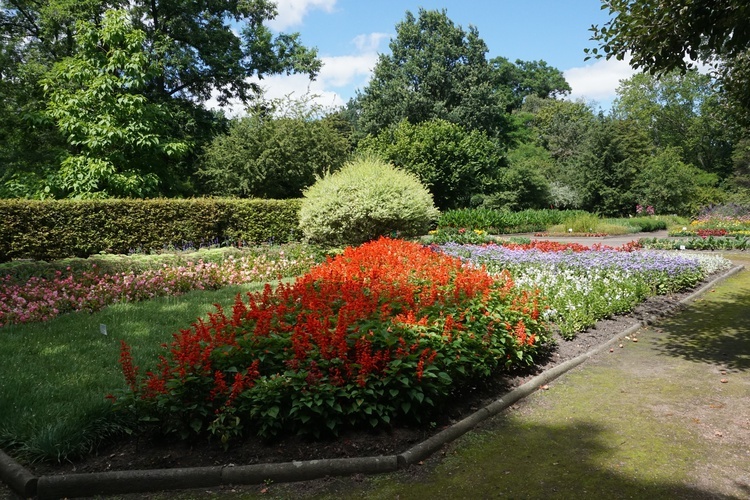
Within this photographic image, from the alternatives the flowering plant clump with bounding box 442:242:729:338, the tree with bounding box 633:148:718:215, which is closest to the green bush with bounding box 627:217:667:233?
the tree with bounding box 633:148:718:215

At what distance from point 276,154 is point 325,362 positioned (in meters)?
16.8

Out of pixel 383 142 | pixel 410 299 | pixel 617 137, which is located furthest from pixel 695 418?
pixel 617 137

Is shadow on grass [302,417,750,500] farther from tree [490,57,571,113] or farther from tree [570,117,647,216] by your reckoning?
tree [490,57,571,113]

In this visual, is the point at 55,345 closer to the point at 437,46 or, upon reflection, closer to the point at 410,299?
the point at 410,299

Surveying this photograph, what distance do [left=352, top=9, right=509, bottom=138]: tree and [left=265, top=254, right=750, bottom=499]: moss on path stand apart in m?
31.0

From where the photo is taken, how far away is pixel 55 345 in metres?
5.62

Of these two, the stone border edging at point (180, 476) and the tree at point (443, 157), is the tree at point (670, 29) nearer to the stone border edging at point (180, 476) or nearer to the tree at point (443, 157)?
the stone border edging at point (180, 476)

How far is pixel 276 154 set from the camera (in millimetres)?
19469

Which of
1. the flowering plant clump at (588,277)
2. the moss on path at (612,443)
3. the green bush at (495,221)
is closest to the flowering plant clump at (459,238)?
the flowering plant clump at (588,277)

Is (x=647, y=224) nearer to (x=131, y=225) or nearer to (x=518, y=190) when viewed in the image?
(x=518, y=190)

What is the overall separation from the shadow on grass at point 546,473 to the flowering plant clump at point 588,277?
107 inches

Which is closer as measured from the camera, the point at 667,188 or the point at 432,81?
the point at 667,188

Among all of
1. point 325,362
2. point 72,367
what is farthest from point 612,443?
point 72,367

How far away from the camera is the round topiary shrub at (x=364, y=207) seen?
11.7m
